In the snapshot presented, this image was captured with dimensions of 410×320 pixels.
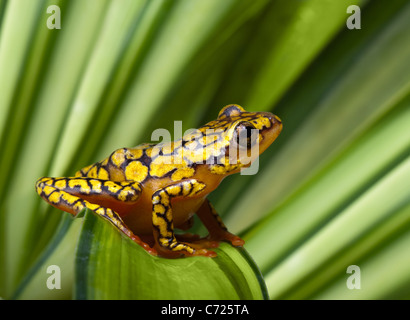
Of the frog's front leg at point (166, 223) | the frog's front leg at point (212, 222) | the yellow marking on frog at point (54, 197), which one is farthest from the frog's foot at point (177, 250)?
the yellow marking on frog at point (54, 197)

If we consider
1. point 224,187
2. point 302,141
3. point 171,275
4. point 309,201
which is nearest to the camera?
point 171,275

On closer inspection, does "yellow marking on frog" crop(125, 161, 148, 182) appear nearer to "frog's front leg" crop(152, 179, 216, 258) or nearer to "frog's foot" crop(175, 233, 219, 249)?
"frog's front leg" crop(152, 179, 216, 258)

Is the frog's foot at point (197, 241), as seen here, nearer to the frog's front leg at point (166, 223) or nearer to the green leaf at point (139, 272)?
the frog's front leg at point (166, 223)

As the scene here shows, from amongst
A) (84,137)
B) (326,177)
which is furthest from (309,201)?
(84,137)

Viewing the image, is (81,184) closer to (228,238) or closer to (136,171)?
(136,171)

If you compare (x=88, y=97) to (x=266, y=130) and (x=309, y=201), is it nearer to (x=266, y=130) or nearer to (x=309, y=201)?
(x=266, y=130)

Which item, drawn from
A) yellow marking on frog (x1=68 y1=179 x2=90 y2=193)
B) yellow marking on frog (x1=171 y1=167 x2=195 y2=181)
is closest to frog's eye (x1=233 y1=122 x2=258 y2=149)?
yellow marking on frog (x1=171 y1=167 x2=195 y2=181)

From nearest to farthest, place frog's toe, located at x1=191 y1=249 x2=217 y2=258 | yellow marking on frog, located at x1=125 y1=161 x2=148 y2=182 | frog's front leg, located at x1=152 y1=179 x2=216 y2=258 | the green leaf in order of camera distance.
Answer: the green leaf
frog's toe, located at x1=191 y1=249 x2=217 y2=258
frog's front leg, located at x1=152 y1=179 x2=216 y2=258
yellow marking on frog, located at x1=125 y1=161 x2=148 y2=182
